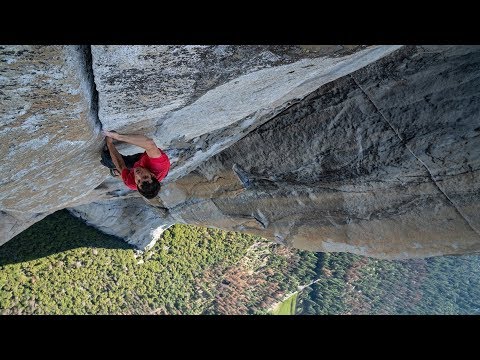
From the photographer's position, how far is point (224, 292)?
19.8m

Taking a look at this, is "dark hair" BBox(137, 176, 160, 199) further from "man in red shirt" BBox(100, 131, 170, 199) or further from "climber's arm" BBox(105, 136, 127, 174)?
"climber's arm" BBox(105, 136, 127, 174)

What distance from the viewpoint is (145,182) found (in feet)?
15.5

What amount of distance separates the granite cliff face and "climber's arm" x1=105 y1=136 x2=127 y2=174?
0.44 ft

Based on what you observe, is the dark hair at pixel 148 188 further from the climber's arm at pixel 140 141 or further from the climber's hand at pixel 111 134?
the climber's hand at pixel 111 134

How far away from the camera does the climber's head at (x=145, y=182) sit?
4715 mm

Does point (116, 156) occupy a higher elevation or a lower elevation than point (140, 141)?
lower

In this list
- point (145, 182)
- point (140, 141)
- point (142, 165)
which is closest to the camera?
point (140, 141)

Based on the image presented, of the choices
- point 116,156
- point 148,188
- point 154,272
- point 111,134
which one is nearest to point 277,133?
point 148,188

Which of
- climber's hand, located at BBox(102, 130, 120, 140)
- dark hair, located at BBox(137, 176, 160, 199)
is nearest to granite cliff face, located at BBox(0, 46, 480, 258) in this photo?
climber's hand, located at BBox(102, 130, 120, 140)

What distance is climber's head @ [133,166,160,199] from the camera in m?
4.71

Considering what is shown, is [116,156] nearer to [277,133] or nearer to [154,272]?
[277,133]

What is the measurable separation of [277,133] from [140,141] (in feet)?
8.35

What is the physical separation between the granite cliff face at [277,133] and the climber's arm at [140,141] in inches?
3.5
